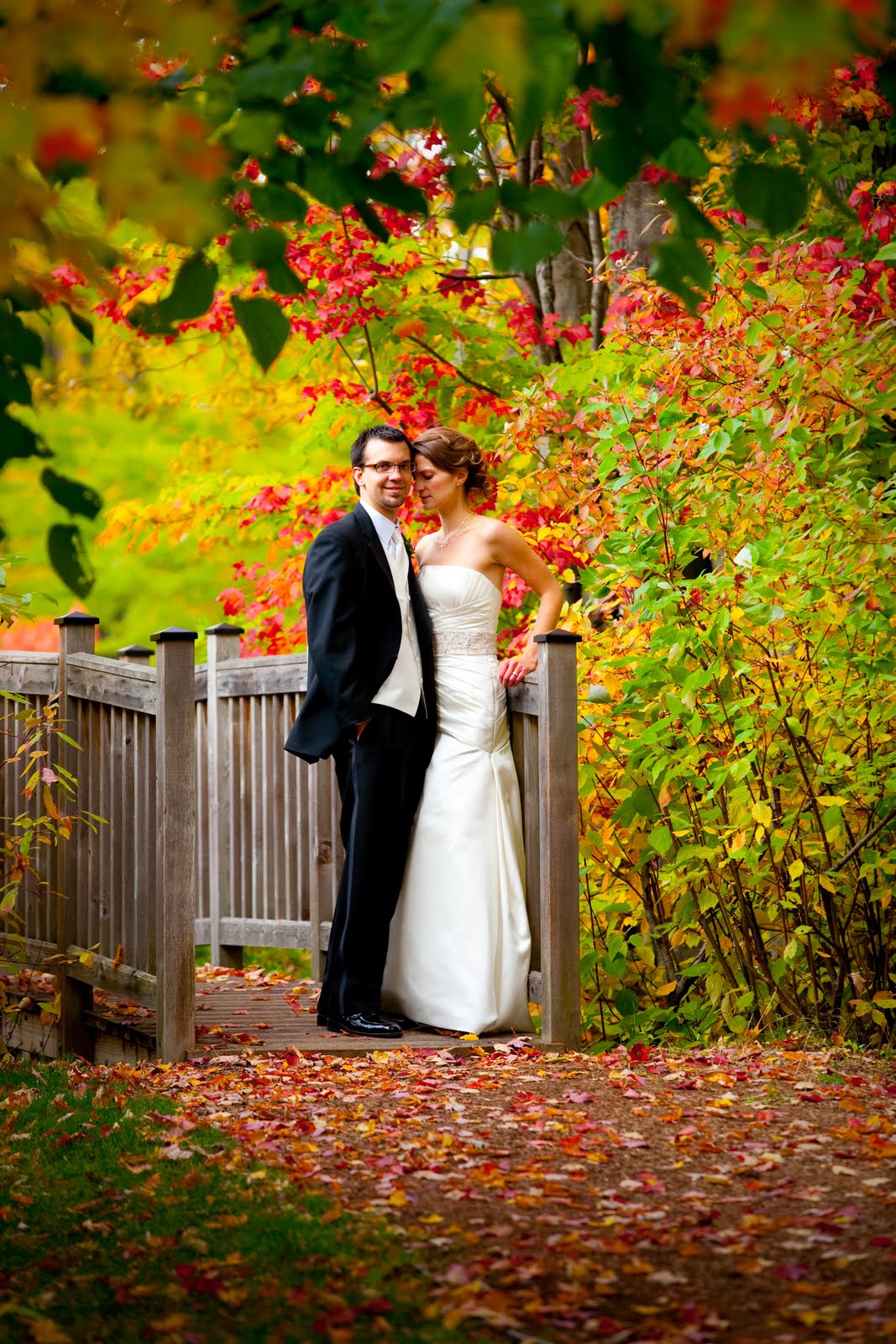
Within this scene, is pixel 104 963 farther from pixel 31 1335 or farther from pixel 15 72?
pixel 15 72

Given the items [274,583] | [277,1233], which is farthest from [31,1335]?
[274,583]

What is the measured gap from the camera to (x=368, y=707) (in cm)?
566

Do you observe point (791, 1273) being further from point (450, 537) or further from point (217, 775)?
point (217, 775)

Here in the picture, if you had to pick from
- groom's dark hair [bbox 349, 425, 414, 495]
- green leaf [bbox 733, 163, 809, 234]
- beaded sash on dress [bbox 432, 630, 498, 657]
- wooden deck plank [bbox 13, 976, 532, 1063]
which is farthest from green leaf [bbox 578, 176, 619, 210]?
wooden deck plank [bbox 13, 976, 532, 1063]

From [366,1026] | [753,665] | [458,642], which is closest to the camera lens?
[753,665]

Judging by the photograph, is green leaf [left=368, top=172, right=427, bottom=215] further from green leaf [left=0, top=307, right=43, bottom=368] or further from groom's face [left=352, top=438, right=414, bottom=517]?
groom's face [left=352, top=438, right=414, bottom=517]

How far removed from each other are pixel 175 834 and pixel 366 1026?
1.13 meters

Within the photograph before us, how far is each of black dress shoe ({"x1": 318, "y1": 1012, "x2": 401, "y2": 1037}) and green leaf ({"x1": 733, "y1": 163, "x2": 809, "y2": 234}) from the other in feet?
11.6

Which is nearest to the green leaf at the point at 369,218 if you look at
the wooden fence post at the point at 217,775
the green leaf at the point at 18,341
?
the green leaf at the point at 18,341

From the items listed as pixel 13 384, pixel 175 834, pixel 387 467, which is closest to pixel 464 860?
pixel 175 834

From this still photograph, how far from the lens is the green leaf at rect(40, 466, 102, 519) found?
2984 millimetres

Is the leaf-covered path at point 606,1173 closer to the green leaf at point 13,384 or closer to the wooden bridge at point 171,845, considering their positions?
the wooden bridge at point 171,845

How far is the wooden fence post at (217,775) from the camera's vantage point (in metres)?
8.12

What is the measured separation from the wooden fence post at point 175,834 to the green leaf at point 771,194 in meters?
2.69
